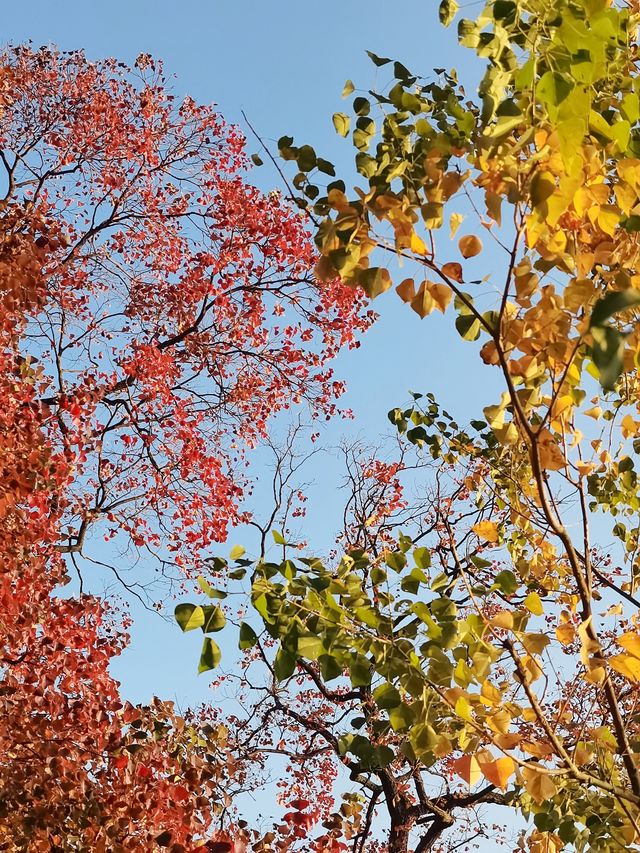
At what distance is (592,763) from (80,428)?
268 inches

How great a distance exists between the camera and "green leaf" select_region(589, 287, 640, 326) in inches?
34.7

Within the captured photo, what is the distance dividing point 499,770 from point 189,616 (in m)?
0.85

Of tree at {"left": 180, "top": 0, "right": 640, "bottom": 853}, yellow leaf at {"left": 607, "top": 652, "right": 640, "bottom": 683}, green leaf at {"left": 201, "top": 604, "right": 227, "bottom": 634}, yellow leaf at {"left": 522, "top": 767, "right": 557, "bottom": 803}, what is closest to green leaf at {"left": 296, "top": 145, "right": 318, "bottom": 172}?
tree at {"left": 180, "top": 0, "right": 640, "bottom": 853}

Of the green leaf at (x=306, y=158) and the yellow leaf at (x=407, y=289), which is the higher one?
the green leaf at (x=306, y=158)

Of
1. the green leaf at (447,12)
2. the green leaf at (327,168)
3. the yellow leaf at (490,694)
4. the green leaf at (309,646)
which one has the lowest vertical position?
the yellow leaf at (490,694)

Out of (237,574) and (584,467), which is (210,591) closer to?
(237,574)

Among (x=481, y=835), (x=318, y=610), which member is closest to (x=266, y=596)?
(x=318, y=610)

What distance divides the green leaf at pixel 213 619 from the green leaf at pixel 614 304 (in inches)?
47.7

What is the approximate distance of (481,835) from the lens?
429 inches

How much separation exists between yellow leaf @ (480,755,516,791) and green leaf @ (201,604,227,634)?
2.45 ft

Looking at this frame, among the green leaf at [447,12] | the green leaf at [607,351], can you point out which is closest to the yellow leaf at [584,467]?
the green leaf at [447,12]

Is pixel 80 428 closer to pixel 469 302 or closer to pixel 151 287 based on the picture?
pixel 151 287

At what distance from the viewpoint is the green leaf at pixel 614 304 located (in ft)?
2.89

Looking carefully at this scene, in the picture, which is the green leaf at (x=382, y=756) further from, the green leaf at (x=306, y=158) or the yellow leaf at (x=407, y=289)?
the green leaf at (x=306, y=158)
